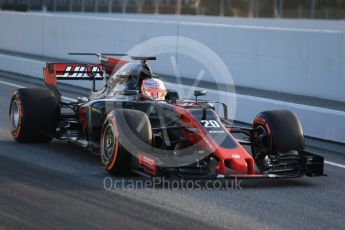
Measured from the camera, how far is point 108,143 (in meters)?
9.78

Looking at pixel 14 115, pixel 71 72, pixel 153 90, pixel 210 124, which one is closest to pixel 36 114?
pixel 14 115

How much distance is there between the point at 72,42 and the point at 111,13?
534 inches

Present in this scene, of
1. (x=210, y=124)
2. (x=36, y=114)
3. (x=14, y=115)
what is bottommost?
(x=14, y=115)

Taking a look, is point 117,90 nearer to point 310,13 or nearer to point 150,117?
point 150,117

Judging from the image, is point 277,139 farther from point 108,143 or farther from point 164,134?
point 108,143

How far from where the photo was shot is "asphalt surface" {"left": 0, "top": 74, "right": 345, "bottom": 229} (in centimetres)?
757

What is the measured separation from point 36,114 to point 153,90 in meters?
1.86

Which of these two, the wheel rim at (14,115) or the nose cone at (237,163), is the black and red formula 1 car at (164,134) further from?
the wheel rim at (14,115)

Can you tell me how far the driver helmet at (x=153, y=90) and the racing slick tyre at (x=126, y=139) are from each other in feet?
2.56

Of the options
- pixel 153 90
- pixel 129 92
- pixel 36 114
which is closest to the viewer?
pixel 153 90

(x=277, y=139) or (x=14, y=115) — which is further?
(x=14, y=115)

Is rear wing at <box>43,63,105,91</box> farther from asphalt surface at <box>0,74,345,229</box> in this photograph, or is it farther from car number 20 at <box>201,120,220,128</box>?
car number 20 at <box>201,120,220,128</box>

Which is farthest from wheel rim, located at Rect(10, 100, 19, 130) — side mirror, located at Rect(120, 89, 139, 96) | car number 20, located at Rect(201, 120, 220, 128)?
car number 20, located at Rect(201, 120, 220, 128)

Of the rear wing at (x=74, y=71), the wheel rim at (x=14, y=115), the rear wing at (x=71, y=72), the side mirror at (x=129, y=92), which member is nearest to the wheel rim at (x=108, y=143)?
the side mirror at (x=129, y=92)
